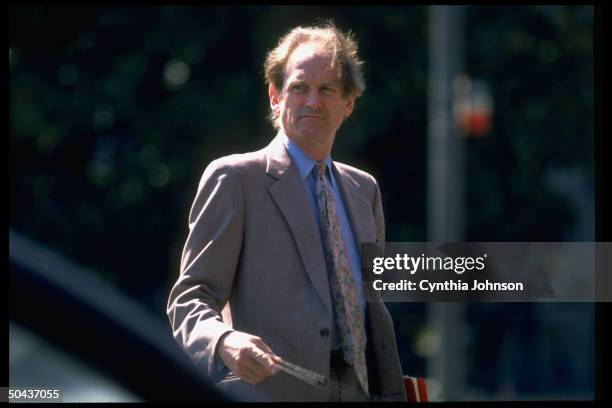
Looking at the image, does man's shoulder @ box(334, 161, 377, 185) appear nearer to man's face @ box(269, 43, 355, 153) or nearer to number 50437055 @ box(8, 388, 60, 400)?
man's face @ box(269, 43, 355, 153)

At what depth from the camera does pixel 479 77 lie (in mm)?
10586

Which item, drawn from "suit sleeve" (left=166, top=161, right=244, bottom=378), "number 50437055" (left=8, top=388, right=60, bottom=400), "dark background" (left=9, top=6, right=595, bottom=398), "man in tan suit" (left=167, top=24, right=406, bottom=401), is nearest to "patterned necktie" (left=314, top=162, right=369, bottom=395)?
"man in tan suit" (left=167, top=24, right=406, bottom=401)

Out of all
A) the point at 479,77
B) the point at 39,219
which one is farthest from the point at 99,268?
the point at 479,77

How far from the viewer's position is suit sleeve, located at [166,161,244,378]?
123 inches

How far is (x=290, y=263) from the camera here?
3.20m

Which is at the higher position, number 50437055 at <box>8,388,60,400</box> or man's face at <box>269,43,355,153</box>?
man's face at <box>269,43,355,153</box>

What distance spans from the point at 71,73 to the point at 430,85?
115 inches

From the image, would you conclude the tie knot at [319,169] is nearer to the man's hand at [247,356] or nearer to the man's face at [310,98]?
the man's face at [310,98]

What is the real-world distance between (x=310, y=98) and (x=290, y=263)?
1.48 feet

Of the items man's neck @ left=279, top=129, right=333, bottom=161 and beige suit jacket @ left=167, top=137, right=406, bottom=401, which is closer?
beige suit jacket @ left=167, top=137, right=406, bottom=401

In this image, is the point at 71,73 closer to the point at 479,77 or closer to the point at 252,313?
the point at 479,77

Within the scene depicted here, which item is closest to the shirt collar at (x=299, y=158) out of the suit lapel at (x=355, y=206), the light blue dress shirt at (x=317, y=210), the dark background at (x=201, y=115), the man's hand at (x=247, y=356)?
the light blue dress shirt at (x=317, y=210)

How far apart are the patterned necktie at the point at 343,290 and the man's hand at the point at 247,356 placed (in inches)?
10.4

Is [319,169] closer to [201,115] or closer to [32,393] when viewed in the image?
[32,393]
